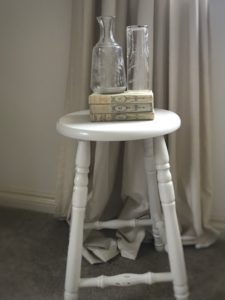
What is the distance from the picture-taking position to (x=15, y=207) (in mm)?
1645

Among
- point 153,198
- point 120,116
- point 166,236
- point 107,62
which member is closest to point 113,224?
point 153,198

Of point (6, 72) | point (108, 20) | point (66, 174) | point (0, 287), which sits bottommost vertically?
point (0, 287)

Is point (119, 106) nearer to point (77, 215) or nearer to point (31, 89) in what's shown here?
point (77, 215)

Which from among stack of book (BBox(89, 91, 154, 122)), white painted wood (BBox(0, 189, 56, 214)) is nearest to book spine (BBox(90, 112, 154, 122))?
stack of book (BBox(89, 91, 154, 122))

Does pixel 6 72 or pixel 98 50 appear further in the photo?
pixel 6 72

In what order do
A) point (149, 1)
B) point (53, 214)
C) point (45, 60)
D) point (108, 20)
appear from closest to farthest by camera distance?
point (108, 20) → point (149, 1) → point (45, 60) → point (53, 214)

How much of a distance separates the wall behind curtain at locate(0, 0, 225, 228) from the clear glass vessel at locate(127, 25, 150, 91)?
288 millimetres

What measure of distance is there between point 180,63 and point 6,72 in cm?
70

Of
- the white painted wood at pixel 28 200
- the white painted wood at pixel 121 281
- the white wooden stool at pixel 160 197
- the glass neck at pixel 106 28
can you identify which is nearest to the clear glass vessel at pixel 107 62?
the glass neck at pixel 106 28

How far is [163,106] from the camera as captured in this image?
126 centimetres

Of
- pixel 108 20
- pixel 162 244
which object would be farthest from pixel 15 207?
pixel 108 20

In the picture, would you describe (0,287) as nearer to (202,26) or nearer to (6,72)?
(6,72)

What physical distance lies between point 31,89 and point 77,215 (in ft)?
2.31

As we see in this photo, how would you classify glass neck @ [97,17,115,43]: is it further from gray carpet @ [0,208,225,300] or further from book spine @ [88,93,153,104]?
gray carpet @ [0,208,225,300]
